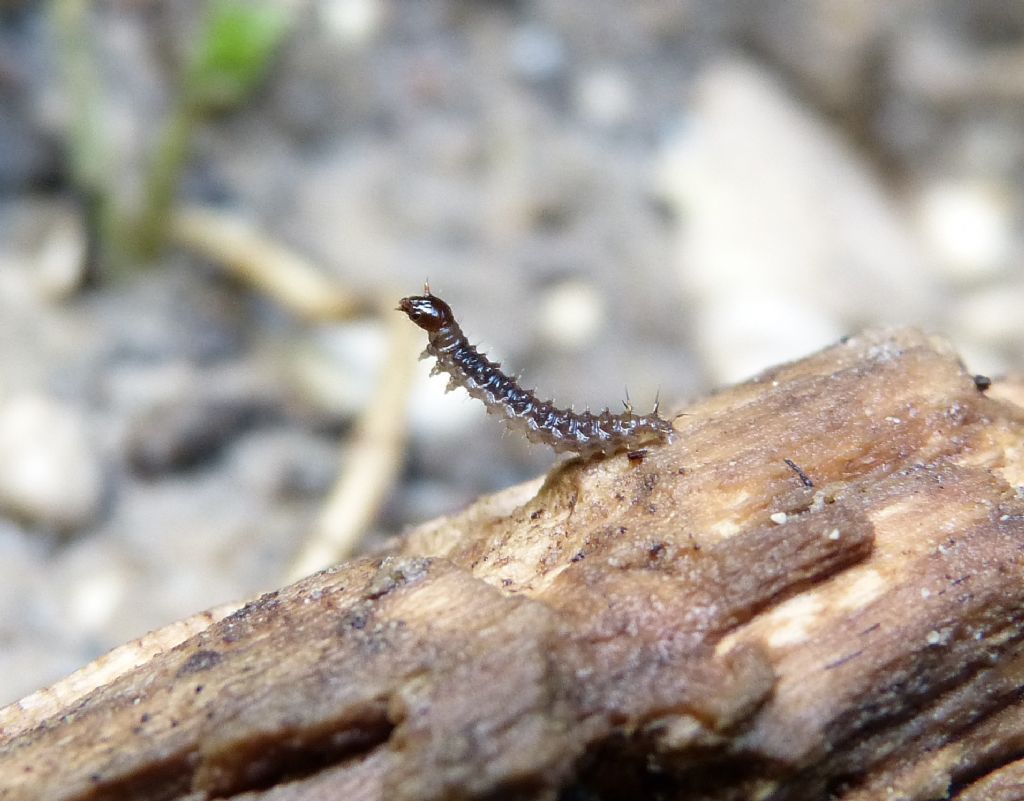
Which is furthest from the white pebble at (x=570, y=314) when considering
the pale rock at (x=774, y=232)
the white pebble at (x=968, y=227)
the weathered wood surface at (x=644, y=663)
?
the weathered wood surface at (x=644, y=663)

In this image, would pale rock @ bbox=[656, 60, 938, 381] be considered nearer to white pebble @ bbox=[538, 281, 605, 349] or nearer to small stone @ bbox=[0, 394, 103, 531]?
white pebble @ bbox=[538, 281, 605, 349]

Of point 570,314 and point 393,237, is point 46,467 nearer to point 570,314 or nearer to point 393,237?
point 393,237

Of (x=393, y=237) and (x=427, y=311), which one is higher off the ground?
(x=393, y=237)

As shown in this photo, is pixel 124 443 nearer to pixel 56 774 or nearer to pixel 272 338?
pixel 272 338

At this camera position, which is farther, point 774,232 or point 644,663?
point 774,232

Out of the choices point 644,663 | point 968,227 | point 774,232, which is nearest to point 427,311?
point 644,663

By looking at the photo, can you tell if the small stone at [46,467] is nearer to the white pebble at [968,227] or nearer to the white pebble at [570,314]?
the white pebble at [570,314]

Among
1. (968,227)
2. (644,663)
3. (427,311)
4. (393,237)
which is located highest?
(393,237)
